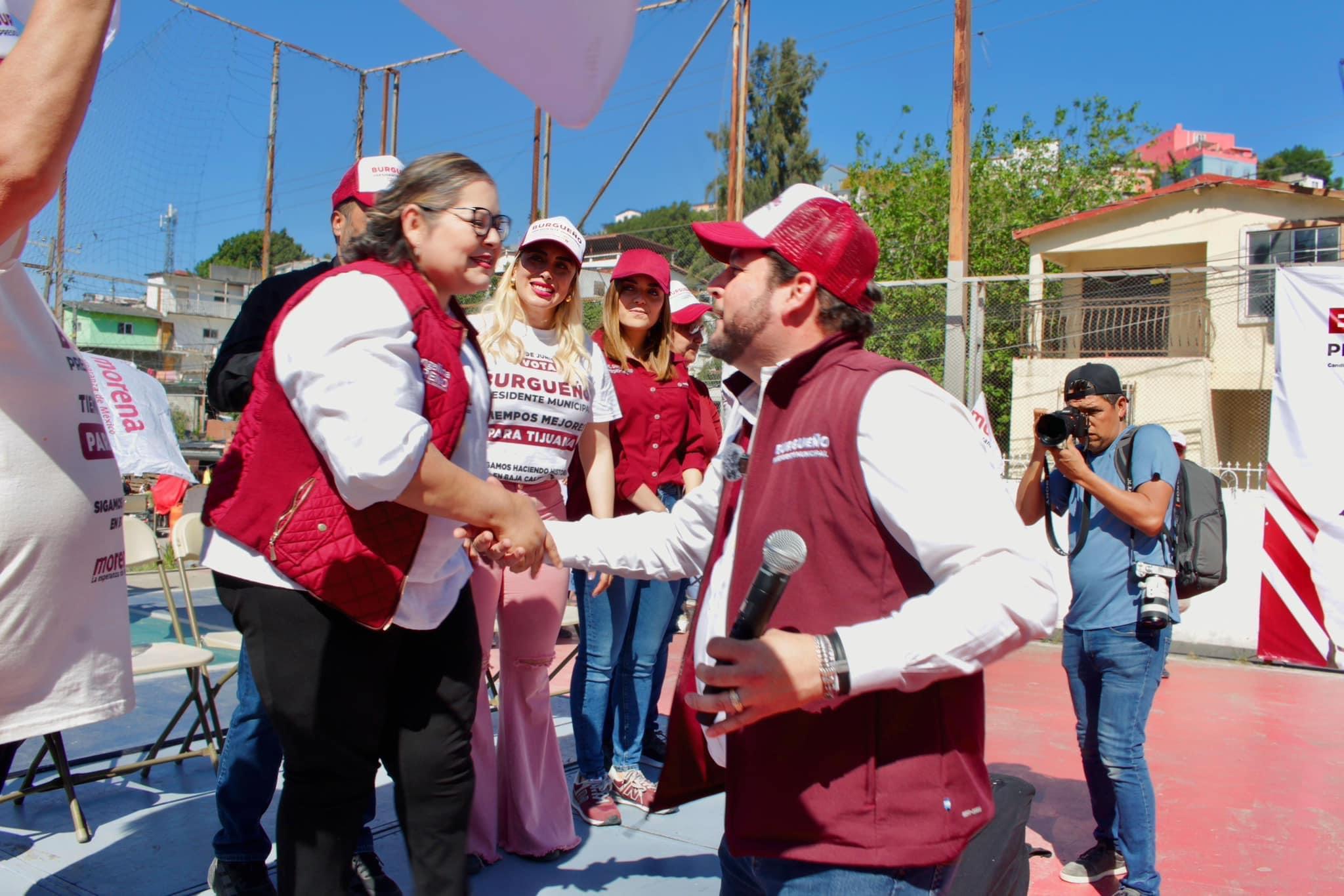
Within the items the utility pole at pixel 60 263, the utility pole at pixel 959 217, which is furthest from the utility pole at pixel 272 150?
the utility pole at pixel 959 217

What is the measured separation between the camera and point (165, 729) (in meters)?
4.17

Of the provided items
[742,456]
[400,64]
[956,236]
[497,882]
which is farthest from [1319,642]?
[400,64]

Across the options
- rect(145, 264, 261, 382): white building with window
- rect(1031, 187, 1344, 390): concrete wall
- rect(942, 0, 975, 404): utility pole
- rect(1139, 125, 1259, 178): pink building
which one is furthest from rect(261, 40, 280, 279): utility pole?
rect(1139, 125, 1259, 178): pink building

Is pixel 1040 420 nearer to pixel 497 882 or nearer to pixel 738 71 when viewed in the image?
pixel 497 882

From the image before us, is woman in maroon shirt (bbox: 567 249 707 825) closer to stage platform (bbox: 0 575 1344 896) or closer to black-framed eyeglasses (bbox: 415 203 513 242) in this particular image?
stage platform (bbox: 0 575 1344 896)

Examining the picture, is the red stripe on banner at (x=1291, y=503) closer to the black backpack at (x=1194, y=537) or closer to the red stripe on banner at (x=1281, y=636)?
the red stripe on banner at (x=1281, y=636)

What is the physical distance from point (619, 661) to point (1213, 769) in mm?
3435

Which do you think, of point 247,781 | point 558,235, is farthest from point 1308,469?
point 247,781

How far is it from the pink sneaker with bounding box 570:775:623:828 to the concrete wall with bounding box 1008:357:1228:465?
12.4 meters

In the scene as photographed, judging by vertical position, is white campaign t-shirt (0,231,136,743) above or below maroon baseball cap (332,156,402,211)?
below

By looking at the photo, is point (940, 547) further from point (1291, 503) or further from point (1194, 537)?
point (1291, 503)

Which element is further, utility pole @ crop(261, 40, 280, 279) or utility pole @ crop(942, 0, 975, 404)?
utility pole @ crop(261, 40, 280, 279)

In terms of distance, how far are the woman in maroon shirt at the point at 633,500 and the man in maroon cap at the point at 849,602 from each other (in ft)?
6.62

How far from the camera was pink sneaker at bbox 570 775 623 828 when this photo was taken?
12.5ft
